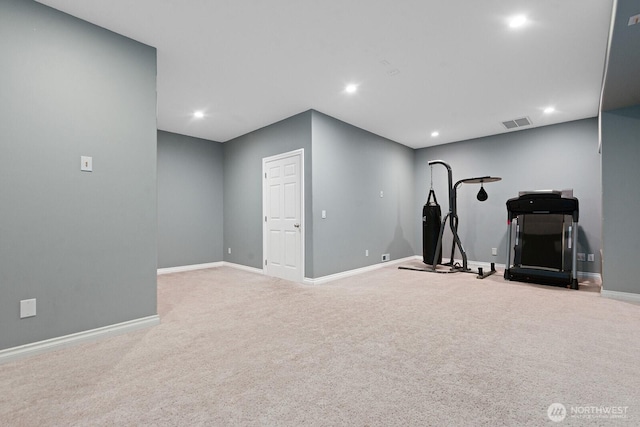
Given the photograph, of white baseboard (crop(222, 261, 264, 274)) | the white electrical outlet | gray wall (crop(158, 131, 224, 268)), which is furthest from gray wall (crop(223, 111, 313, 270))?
the white electrical outlet

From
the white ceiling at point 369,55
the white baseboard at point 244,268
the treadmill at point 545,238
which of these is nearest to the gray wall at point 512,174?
the white ceiling at point 369,55

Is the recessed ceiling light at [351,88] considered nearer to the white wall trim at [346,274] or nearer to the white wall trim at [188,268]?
the white wall trim at [346,274]

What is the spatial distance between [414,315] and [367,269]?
93.7 inches

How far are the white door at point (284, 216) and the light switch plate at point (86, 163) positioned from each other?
105 inches

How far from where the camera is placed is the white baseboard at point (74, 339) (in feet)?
6.87

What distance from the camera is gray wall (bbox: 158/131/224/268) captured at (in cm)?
546

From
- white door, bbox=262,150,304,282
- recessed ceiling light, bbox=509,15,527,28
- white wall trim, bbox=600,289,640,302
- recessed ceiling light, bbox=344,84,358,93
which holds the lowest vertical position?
white wall trim, bbox=600,289,640,302

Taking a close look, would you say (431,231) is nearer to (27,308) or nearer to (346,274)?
(346,274)

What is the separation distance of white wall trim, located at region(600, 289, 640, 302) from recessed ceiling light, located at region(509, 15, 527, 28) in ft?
11.2

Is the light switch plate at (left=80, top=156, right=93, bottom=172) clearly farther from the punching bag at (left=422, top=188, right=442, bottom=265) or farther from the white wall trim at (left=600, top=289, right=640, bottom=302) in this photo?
the white wall trim at (left=600, top=289, right=640, bottom=302)

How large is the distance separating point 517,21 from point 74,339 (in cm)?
457

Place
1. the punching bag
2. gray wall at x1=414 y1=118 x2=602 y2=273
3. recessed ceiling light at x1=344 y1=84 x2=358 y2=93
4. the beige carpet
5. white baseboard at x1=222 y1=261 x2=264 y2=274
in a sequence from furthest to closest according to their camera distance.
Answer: the punching bag → white baseboard at x1=222 y1=261 x2=264 y2=274 → gray wall at x1=414 y1=118 x2=602 y2=273 → recessed ceiling light at x1=344 y1=84 x2=358 y2=93 → the beige carpet

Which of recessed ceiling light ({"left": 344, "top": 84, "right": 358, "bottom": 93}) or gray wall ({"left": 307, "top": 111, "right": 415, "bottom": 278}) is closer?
recessed ceiling light ({"left": 344, "top": 84, "right": 358, "bottom": 93})

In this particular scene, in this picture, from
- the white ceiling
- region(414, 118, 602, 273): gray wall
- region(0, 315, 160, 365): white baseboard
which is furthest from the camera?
region(414, 118, 602, 273): gray wall
